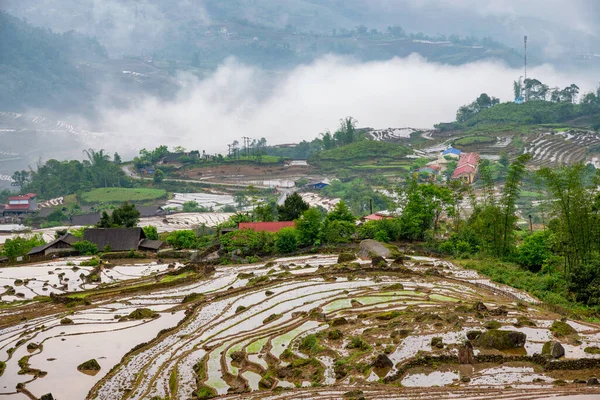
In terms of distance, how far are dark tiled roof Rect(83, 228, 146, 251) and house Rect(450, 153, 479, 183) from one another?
41.7 meters

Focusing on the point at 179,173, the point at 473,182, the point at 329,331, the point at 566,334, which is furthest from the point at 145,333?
the point at 179,173

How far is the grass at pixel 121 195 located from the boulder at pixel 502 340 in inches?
2713

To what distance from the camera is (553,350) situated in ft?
57.6

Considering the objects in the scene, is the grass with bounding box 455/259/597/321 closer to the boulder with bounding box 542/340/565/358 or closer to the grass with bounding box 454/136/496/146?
the boulder with bounding box 542/340/565/358

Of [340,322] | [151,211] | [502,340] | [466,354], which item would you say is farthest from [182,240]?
[151,211]

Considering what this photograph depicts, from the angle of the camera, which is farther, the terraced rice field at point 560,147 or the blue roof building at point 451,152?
the blue roof building at point 451,152

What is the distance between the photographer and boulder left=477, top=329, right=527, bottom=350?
61.0 ft

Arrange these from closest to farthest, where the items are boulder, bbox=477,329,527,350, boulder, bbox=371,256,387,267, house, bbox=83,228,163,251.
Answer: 1. boulder, bbox=477,329,527,350
2. boulder, bbox=371,256,387,267
3. house, bbox=83,228,163,251

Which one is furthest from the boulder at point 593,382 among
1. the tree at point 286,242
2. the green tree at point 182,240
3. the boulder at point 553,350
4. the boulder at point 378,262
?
the green tree at point 182,240

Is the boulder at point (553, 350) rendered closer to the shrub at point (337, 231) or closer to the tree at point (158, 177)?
the shrub at point (337, 231)

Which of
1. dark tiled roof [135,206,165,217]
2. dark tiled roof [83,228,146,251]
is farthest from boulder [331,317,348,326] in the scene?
dark tiled roof [135,206,165,217]

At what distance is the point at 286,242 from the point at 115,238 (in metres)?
11.0

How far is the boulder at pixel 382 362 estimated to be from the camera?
58.5ft

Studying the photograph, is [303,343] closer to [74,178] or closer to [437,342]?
[437,342]
